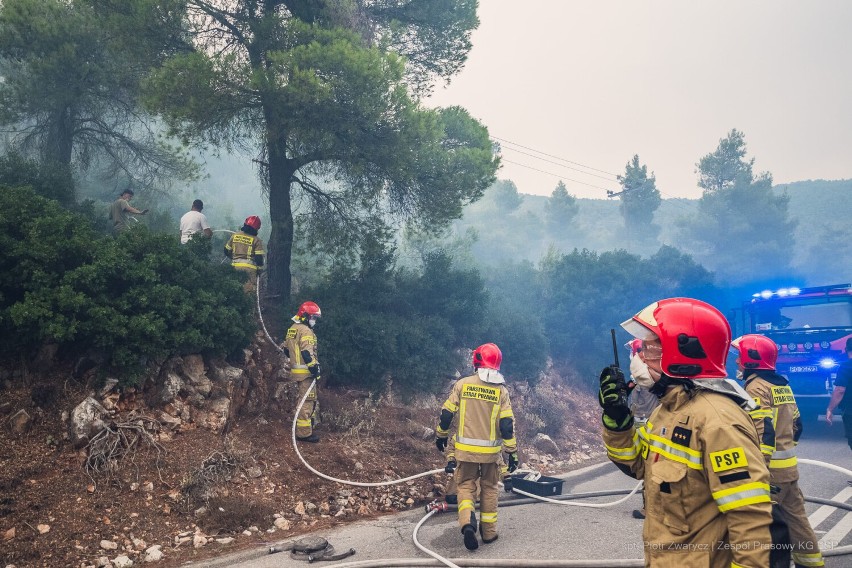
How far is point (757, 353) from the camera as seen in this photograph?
527 centimetres

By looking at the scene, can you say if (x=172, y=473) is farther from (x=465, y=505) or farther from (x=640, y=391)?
(x=640, y=391)

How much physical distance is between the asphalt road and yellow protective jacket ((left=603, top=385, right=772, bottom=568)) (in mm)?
2760

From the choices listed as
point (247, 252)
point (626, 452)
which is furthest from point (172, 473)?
point (626, 452)

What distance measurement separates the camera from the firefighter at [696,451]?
2.27m

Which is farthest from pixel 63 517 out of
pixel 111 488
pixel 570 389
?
pixel 570 389

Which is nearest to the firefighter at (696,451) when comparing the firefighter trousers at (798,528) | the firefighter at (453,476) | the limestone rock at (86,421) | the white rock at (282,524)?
the firefighter trousers at (798,528)

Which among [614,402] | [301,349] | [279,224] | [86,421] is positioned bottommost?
[86,421]

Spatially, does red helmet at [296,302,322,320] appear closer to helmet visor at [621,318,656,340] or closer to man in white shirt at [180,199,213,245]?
man in white shirt at [180,199,213,245]

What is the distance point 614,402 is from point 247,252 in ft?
29.6

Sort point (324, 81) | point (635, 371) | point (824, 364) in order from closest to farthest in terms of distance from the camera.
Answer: point (635, 371), point (324, 81), point (824, 364)

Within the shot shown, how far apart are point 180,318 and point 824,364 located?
12.5m

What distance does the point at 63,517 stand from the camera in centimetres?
573

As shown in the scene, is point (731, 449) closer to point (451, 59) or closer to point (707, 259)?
point (451, 59)

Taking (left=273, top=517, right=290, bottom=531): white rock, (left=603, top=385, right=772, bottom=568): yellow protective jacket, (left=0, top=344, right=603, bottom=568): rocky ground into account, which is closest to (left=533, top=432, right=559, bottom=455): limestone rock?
(left=0, top=344, right=603, bottom=568): rocky ground
